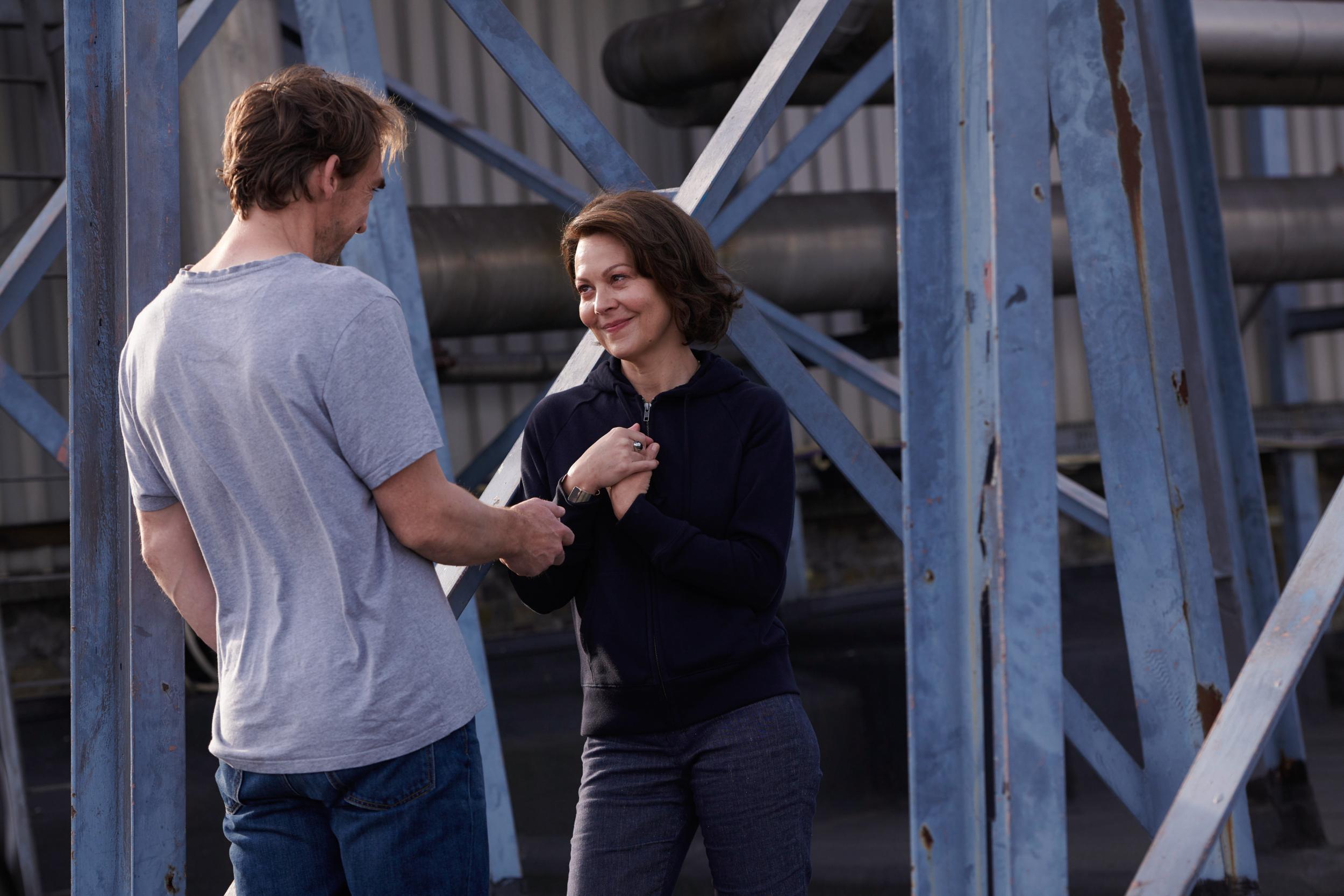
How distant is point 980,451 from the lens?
149cm

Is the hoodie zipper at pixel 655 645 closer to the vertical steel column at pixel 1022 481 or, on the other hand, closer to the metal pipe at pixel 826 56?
Result: the vertical steel column at pixel 1022 481

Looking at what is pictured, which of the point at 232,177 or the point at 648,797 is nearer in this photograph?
the point at 232,177

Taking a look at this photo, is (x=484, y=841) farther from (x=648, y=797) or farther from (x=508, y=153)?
(x=508, y=153)

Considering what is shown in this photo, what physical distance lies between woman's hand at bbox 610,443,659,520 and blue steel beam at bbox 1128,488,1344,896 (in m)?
0.75

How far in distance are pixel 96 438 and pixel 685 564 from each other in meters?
0.89

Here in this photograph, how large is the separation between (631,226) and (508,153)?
2539 mm

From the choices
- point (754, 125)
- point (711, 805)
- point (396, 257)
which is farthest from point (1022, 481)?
point (396, 257)

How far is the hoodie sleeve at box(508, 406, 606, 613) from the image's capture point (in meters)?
1.64

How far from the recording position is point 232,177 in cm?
138

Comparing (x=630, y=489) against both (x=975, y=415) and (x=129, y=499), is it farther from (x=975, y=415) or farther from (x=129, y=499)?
(x=129, y=499)

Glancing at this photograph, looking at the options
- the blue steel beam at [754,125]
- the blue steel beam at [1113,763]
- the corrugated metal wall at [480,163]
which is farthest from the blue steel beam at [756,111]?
the corrugated metal wall at [480,163]

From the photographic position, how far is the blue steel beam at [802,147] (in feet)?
10.8

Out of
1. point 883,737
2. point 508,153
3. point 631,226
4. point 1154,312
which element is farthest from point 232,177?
point 883,737

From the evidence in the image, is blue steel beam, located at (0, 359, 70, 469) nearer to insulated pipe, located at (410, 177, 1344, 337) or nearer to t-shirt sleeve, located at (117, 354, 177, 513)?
insulated pipe, located at (410, 177, 1344, 337)
